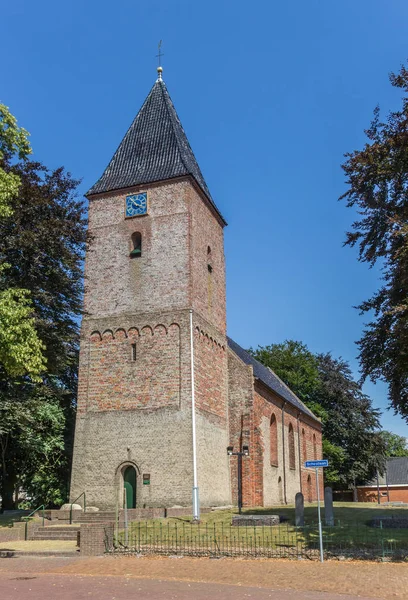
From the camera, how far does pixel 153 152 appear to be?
1294 inches

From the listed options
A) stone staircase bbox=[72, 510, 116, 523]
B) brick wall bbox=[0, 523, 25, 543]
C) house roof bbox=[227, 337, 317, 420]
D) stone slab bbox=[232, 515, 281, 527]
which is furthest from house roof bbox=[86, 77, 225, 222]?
brick wall bbox=[0, 523, 25, 543]

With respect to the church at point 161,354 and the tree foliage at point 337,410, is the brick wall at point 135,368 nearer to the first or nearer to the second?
the church at point 161,354

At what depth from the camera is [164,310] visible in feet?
94.4

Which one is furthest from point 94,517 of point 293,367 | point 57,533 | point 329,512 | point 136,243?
point 293,367

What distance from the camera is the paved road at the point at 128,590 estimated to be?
10.9 meters

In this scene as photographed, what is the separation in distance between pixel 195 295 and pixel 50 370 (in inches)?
302

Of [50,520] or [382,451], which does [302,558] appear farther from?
[382,451]

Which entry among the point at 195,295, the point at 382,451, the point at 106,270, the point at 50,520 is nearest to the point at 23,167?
the point at 106,270

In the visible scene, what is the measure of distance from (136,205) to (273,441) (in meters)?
16.0

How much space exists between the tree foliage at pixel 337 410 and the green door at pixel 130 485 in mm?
30327

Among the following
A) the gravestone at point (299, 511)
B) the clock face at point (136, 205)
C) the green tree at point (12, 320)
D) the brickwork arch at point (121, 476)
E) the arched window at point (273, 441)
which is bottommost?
the gravestone at point (299, 511)

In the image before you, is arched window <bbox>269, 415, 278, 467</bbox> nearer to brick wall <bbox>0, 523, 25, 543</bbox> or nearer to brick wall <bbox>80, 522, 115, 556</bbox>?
brick wall <bbox>0, 523, 25, 543</bbox>

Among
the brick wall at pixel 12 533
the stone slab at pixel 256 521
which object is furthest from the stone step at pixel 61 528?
the stone slab at pixel 256 521

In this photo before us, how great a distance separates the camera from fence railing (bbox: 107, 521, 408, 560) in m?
15.7
